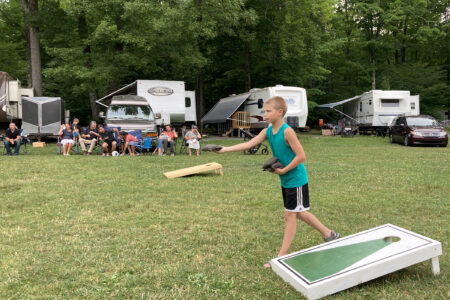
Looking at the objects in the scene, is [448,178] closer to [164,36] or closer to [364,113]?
[164,36]

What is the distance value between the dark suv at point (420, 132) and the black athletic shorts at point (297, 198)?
14569 millimetres

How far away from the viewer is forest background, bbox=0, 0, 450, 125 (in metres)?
18.9

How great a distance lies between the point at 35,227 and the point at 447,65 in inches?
1604

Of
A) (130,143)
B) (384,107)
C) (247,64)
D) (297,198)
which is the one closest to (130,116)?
(130,143)

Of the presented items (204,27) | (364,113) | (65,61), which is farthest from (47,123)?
(364,113)

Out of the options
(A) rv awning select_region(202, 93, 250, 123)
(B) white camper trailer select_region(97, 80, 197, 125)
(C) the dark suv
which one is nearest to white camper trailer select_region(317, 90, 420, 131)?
(C) the dark suv

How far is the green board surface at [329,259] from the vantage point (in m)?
3.09

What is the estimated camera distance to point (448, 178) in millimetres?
8070

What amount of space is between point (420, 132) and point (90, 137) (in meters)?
13.5

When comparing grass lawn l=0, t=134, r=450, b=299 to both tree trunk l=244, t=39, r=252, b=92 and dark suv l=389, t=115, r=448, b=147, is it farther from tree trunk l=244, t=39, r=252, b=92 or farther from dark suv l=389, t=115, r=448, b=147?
tree trunk l=244, t=39, r=252, b=92

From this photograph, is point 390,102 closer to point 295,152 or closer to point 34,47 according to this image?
point 34,47

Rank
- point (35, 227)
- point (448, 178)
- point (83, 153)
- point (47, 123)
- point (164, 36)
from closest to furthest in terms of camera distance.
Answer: point (35, 227) < point (448, 178) < point (83, 153) < point (47, 123) < point (164, 36)

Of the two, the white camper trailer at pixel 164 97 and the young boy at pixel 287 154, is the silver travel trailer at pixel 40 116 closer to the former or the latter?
the white camper trailer at pixel 164 97

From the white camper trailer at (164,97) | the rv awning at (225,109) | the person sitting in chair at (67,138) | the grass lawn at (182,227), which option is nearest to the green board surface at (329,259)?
the grass lawn at (182,227)
